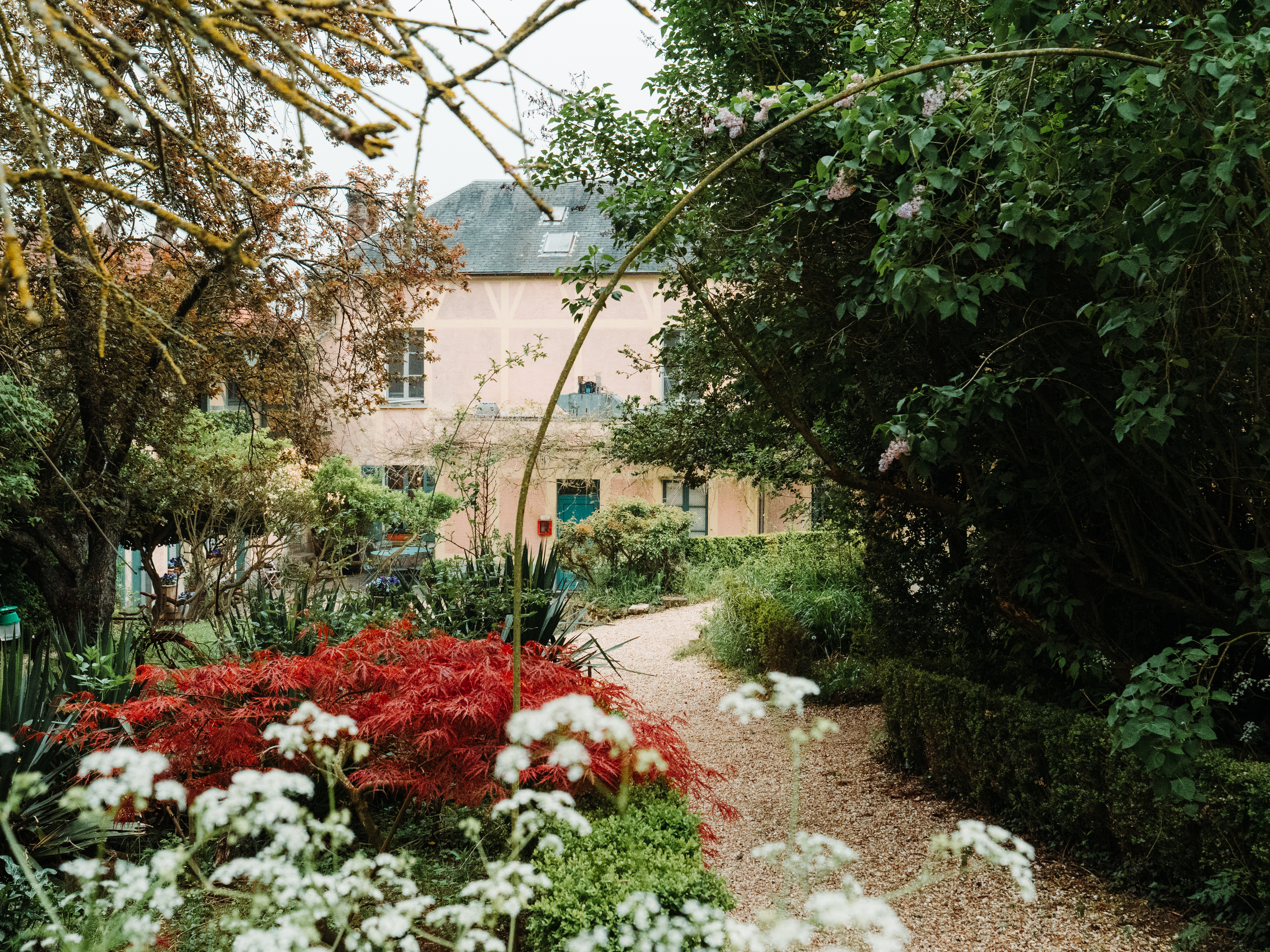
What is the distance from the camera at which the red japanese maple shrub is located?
116 inches

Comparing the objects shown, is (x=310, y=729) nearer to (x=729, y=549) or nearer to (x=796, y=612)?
(x=796, y=612)

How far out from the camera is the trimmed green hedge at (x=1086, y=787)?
123 inches

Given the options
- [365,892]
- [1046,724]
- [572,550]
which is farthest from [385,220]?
[365,892]

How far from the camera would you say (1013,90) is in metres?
2.94

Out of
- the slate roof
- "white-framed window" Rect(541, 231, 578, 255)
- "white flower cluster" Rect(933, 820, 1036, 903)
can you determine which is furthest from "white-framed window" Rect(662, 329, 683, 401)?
"white-framed window" Rect(541, 231, 578, 255)

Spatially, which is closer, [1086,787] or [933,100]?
[933,100]

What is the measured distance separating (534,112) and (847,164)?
128 cm

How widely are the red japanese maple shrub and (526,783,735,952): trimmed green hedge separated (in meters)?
0.18

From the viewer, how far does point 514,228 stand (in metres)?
17.6

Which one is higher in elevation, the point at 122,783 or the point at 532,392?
the point at 532,392

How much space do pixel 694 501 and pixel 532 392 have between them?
390 centimetres

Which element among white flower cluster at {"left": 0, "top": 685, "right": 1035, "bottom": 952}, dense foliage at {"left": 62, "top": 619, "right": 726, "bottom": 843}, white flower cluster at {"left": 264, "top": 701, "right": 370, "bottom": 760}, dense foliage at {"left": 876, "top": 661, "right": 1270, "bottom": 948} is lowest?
dense foliage at {"left": 876, "top": 661, "right": 1270, "bottom": 948}

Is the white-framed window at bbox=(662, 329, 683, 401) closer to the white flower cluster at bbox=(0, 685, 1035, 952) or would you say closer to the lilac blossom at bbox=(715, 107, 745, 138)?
the lilac blossom at bbox=(715, 107, 745, 138)

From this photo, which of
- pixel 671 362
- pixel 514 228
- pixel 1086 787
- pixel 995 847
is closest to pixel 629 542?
pixel 671 362
